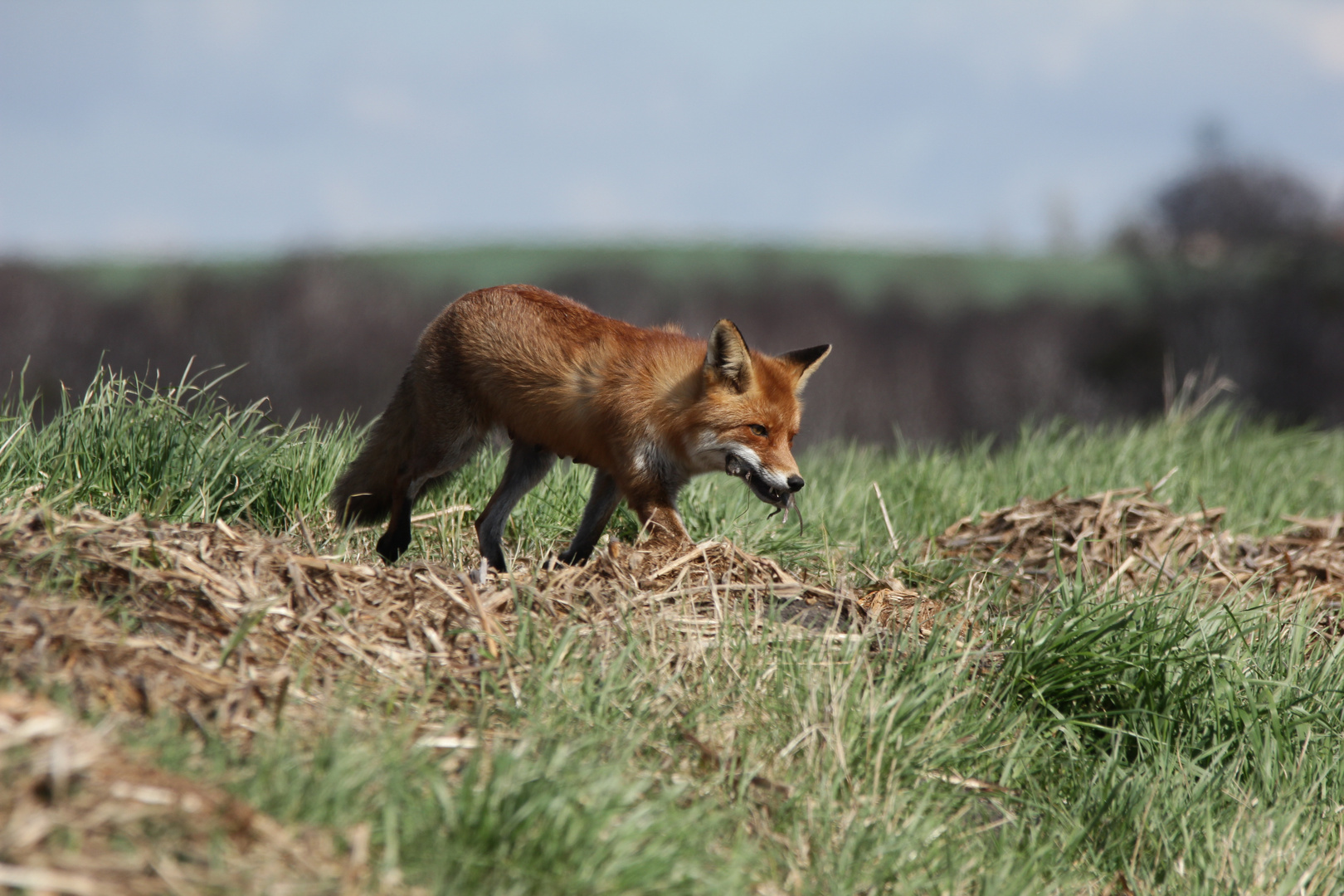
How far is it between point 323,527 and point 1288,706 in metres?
4.54

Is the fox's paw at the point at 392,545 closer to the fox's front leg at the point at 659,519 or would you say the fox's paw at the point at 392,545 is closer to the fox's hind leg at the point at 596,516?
the fox's hind leg at the point at 596,516

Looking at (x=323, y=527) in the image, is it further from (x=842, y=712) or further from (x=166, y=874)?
(x=166, y=874)

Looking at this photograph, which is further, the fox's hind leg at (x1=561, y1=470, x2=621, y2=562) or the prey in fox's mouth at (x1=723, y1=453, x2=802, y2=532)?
the fox's hind leg at (x1=561, y1=470, x2=621, y2=562)

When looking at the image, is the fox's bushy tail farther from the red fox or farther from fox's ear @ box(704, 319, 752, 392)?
fox's ear @ box(704, 319, 752, 392)

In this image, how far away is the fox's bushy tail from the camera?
5.74 metres

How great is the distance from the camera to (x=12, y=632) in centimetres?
311

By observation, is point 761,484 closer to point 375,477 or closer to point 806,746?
point 806,746

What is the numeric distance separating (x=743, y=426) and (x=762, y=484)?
0.30 m

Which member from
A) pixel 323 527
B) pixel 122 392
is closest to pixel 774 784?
pixel 323 527

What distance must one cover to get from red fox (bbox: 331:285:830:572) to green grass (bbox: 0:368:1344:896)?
339 mm

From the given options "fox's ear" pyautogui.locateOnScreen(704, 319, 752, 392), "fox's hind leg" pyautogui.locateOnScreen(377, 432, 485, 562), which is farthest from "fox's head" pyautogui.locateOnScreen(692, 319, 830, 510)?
"fox's hind leg" pyautogui.locateOnScreen(377, 432, 485, 562)

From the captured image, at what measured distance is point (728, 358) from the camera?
17.3 feet

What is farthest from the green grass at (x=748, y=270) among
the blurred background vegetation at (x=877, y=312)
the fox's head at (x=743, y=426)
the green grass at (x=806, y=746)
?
the fox's head at (x=743, y=426)

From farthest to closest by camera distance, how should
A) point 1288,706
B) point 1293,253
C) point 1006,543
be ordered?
point 1293,253, point 1006,543, point 1288,706
